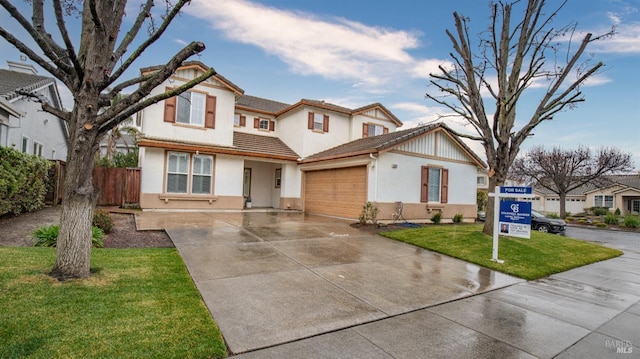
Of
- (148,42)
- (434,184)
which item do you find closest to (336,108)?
(434,184)

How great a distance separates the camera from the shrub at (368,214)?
40.8 ft

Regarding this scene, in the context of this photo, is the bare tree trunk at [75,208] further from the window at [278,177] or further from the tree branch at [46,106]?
the window at [278,177]

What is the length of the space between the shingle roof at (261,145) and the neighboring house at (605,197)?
3128 centimetres

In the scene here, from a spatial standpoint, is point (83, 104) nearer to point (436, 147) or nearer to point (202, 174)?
point (202, 174)

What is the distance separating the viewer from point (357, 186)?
45.3 ft

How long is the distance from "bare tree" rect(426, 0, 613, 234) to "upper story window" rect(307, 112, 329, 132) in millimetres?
8625

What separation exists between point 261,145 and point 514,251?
1337 centimetres

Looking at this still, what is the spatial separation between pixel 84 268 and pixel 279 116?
54.7 feet

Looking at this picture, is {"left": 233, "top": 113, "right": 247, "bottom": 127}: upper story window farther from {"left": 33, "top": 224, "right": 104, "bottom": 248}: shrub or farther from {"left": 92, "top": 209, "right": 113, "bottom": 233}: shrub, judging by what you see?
{"left": 33, "top": 224, "right": 104, "bottom": 248}: shrub

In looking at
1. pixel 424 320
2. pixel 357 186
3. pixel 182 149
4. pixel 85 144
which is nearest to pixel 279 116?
pixel 182 149

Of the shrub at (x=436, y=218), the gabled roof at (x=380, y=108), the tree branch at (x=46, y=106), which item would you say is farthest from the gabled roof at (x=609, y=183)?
the tree branch at (x=46, y=106)

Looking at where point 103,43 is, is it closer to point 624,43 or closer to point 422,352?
point 422,352

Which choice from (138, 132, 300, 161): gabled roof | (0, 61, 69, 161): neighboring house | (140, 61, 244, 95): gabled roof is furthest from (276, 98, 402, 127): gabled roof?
(0, 61, 69, 161): neighboring house

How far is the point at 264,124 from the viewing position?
66.7 ft
